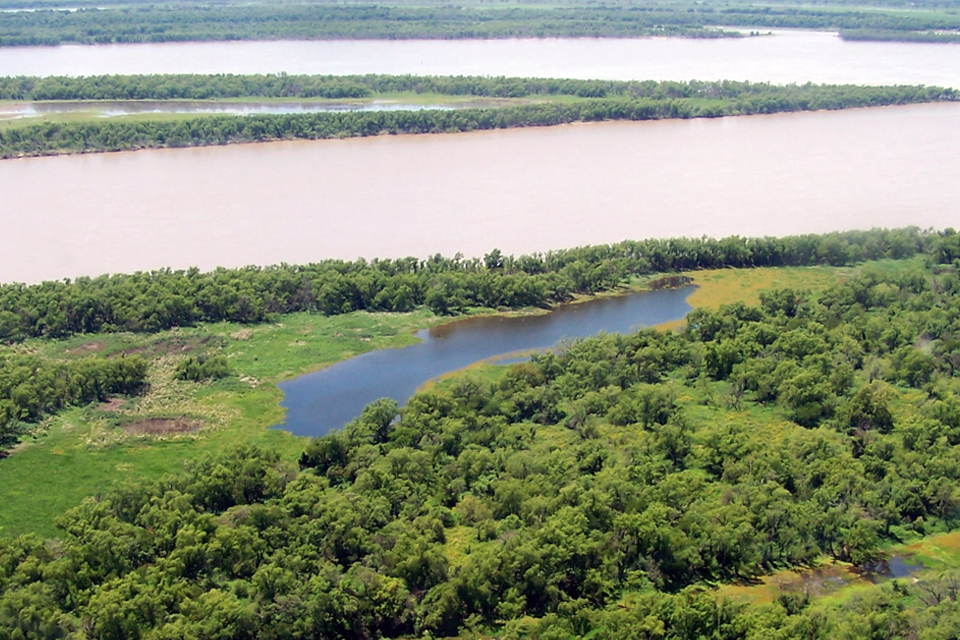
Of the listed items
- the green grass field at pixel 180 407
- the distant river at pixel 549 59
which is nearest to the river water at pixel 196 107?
the distant river at pixel 549 59

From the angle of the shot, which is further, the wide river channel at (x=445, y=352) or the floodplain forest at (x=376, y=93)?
the floodplain forest at (x=376, y=93)

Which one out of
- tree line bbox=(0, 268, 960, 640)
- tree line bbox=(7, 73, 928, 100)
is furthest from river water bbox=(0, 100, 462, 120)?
tree line bbox=(0, 268, 960, 640)

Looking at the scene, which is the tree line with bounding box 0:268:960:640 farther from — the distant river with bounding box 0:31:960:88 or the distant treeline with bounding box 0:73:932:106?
the distant river with bounding box 0:31:960:88

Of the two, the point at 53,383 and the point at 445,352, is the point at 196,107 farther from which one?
the point at 53,383

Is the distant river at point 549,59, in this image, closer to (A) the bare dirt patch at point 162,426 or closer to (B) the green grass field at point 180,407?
(B) the green grass field at point 180,407

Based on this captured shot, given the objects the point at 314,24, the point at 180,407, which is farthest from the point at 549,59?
the point at 180,407

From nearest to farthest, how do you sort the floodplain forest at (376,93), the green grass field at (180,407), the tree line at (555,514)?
1. the tree line at (555,514)
2. the green grass field at (180,407)
3. the floodplain forest at (376,93)

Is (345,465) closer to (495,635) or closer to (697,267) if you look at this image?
(495,635)

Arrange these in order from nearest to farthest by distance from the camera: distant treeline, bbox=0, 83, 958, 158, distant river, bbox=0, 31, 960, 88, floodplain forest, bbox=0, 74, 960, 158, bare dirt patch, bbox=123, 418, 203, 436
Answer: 1. bare dirt patch, bbox=123, 418, 203, 436
2. distant treeline, bbox=0, 83, 958, 158
3. floodplain forest, bbox=0, 74, 960, 158
4. distant river, bbox=0, 31, 960, 88
